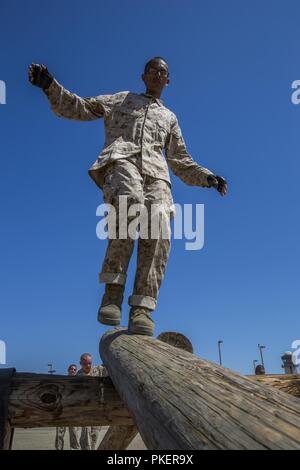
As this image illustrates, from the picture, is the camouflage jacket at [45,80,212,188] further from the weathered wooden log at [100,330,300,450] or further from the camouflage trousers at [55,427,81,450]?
the camouflage trousers at [55,427,81,450]

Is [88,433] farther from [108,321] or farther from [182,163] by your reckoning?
[182,163]

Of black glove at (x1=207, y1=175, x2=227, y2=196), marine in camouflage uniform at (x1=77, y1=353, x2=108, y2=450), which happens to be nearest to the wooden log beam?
black glove at (x1=207, y1=175, x2=227, y2=196)

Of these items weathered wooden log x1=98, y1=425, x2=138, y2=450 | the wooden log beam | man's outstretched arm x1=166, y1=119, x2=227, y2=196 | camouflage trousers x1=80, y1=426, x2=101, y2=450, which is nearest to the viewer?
the wooden log beam

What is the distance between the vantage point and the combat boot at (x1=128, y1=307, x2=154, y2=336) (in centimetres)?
267

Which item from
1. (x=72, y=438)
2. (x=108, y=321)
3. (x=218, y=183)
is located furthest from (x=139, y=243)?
(x=72, y=438)

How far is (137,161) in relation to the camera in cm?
328

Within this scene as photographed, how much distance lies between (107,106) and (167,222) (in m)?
1.33

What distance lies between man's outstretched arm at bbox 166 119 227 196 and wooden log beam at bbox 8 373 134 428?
2125 mm

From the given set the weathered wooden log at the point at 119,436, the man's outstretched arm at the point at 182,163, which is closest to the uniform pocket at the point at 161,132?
the man's outstretched arm at the point at 182,163

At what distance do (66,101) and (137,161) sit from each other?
853 mm

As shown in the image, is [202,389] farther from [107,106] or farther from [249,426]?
[107,106]

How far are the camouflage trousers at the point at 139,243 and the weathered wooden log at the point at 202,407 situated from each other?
108 centimetres
